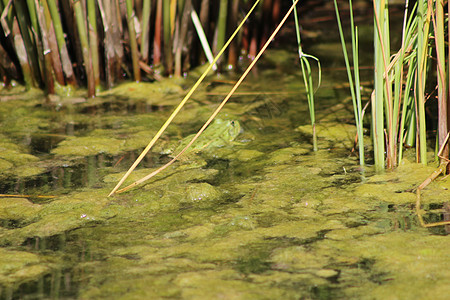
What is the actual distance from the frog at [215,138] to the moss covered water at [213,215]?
5cm

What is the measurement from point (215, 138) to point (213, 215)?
0.76 metres

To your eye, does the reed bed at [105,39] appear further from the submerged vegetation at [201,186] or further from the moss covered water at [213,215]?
the moss covered water at [213,215]

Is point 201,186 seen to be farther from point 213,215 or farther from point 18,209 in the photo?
point 18,209

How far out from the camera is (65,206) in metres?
1.91

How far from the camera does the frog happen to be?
247 centimetres

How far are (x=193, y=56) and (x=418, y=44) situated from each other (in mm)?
1988

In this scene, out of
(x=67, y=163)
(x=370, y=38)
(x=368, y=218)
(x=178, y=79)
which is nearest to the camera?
(x=368, y=218)

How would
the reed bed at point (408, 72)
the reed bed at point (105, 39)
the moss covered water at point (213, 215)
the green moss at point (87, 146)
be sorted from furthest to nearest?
the reed bed at point (105, 39) < the green moss at point (87, 146) < the reed bed at point (408, 72) < the moss covered water at point (213, 215)

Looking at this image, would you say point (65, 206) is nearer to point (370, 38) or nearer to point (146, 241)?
point (146, 241)

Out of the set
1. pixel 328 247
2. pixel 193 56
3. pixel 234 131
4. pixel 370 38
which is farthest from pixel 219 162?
pixel 370 38

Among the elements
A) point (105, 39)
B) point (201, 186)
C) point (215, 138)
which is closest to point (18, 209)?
point (201, 186)

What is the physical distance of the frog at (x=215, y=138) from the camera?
2.47 metres

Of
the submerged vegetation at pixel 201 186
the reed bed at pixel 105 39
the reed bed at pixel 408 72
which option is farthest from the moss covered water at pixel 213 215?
the reed bed at pixel 105 39

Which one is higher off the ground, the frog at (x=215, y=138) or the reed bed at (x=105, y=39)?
the reed bed at (x=105, y=39)
